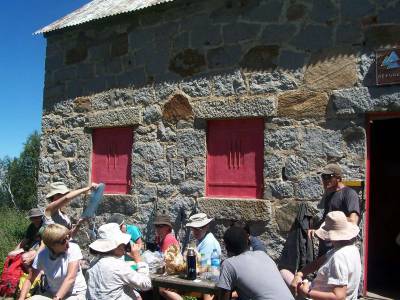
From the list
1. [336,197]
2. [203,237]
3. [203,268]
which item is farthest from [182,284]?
[336,197]

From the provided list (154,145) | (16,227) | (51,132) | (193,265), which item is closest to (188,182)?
(154,145)

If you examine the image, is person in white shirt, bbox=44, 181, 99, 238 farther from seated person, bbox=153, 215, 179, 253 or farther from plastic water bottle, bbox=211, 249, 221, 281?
plastic water bottle, bbox=211, 249, 221, 281

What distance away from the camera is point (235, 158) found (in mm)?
6637

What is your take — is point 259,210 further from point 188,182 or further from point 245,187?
point 188,182

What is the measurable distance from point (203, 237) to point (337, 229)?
2.08 metres

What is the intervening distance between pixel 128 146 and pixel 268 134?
7.63 feet

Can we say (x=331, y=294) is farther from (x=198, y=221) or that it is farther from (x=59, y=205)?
(x=59, y=205)

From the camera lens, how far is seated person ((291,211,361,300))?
3.74 m

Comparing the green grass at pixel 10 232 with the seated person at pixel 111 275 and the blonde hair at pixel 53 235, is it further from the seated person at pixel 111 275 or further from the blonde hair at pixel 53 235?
the seated person at pixel 111 275

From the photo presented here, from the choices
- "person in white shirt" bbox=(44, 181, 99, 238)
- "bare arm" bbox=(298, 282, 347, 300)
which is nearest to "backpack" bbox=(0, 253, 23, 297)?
"person in white shirt" bbox=(44, 181, 99, 238)

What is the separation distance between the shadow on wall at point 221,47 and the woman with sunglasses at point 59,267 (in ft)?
9.52

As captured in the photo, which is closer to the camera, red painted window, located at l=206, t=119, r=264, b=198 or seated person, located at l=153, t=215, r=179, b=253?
seated person, located at l=153, t=215, r=179, b=253

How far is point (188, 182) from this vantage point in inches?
270

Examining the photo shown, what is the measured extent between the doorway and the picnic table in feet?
11.9
